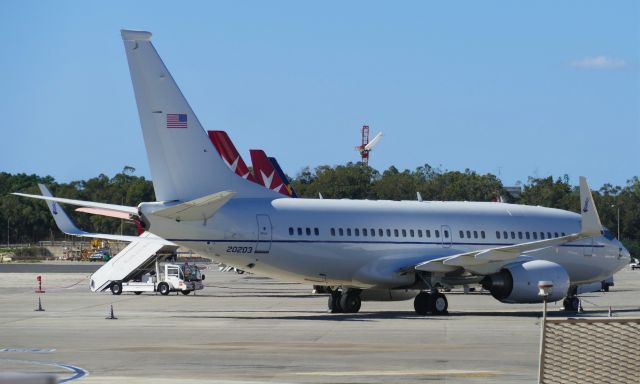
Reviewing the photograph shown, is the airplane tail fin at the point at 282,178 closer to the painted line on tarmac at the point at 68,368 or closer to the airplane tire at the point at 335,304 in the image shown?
the airplane tire at the point at 335,304

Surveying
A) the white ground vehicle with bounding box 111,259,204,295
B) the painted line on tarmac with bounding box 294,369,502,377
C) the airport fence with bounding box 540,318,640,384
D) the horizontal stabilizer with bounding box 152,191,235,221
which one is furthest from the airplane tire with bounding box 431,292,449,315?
the white ground vehicle with bounding box 111,259,204,295

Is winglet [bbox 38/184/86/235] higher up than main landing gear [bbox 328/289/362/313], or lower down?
higher up

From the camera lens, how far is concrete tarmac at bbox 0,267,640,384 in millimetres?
18828

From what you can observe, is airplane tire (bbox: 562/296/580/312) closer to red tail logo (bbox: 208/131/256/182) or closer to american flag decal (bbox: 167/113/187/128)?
american flag decal (bbox: 167/113/187/128)

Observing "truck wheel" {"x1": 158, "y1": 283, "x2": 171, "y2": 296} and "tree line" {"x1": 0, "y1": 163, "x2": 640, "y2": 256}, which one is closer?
"truck wheel" {"x1": 158, "y1": 283, "x2": 171, "y2": 296}

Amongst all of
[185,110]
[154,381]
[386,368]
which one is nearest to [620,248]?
[185,110]

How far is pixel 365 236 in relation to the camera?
35.4 m

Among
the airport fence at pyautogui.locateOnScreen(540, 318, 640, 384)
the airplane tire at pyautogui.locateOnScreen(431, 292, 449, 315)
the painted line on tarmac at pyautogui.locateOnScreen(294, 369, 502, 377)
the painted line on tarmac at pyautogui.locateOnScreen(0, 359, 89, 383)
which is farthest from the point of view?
the airplane tire at pyautogui.locateOnScreen(431, 292, 449, 315)

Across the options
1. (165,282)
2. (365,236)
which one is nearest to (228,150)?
(165,282)

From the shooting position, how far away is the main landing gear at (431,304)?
35.0 m

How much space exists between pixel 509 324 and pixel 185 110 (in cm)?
1066

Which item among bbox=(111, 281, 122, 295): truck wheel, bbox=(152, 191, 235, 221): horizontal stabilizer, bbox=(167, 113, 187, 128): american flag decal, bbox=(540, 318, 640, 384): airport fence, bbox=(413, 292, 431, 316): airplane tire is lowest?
bbox=(540, 318, 640, 384): airport fence

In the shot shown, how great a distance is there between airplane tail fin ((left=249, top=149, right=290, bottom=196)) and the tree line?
5648 centimetres

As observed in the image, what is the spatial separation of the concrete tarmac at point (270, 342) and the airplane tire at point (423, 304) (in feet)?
2.54
